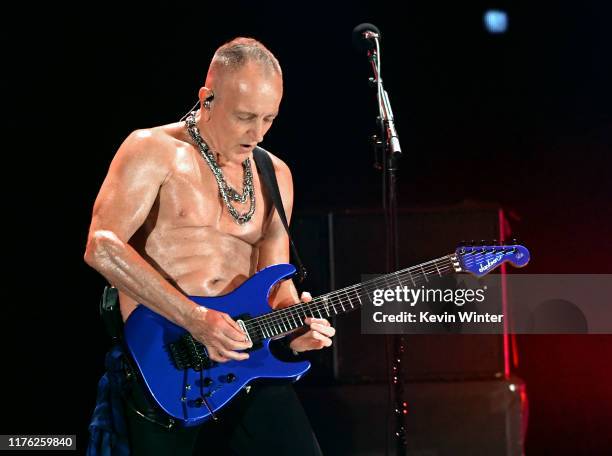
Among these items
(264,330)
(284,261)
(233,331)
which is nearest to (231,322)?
(233,331)

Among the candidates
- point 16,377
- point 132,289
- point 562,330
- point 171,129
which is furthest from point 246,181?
Result: point 16,377

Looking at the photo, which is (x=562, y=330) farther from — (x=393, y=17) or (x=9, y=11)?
(x=9, y=11)

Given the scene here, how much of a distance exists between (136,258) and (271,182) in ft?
2.51

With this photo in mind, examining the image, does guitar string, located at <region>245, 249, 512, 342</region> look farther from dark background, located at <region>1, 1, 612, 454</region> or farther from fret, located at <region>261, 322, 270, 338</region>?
dark background, located at <region>1, 1, 612, 454</region>

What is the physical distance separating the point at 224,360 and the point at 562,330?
78.2 inches

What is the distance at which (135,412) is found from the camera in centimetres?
303

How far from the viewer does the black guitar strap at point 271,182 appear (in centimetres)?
351

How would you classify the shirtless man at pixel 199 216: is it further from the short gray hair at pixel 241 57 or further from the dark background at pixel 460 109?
the dark background at pixel 460 109

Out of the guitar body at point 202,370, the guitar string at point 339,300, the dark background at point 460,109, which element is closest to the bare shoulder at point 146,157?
the guitar body at point 202,370

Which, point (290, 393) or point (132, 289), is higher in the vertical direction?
point (132, 289)

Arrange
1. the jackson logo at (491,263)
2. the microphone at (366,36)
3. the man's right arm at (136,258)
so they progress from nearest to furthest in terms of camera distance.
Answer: the man's right arm at (136,258) < the jackson logo at (491,263) < the microphone at (366,36)

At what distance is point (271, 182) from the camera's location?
A: 355 cm

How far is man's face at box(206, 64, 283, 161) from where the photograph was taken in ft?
10.6

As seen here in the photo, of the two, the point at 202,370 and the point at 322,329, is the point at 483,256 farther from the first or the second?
the point at 202,370
